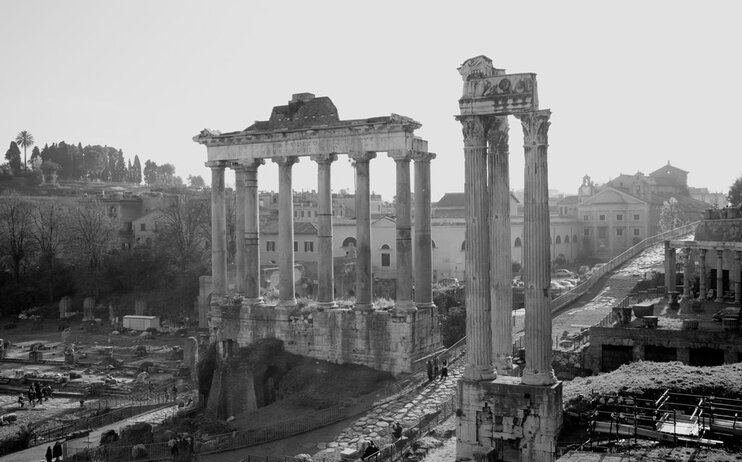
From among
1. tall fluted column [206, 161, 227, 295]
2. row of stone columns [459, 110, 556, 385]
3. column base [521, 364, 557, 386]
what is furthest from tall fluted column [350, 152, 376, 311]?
column base [521, 364, 557, 386]

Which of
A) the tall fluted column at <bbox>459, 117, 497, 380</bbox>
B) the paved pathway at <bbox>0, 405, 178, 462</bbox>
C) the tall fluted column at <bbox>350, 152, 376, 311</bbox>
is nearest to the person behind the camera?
the tall fluted column at <bbox>459, 117, 497, 380</bbox>

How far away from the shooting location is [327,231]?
26016mm

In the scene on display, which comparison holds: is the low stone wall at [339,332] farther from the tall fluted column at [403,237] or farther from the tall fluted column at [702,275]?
the tall fluted column at [702,275]

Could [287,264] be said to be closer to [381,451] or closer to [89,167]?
[381,451]

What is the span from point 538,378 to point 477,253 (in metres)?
2.96

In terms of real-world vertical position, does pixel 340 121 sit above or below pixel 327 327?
above

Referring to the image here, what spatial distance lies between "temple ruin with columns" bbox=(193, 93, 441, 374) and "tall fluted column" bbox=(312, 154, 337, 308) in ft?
0.12

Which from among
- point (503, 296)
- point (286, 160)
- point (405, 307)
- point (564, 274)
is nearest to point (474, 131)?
point (503, 296)

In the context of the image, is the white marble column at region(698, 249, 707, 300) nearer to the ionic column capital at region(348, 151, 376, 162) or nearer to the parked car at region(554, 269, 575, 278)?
the parked car at region(554, 269, 575, 278)

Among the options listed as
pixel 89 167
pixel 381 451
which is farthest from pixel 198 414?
pixel 89 167

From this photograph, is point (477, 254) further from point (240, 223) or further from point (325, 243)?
point (240, 223)

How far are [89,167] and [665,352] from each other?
114 m

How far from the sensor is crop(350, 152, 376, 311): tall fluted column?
25266 millimetres

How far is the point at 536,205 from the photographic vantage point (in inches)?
595
